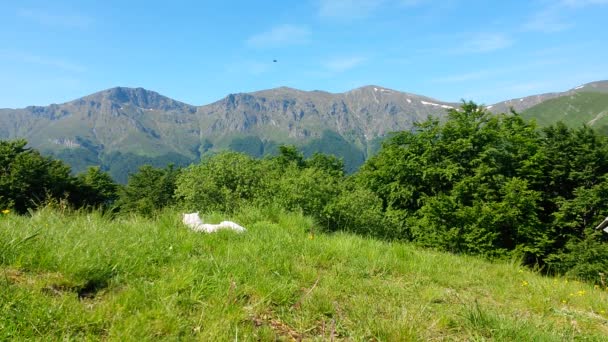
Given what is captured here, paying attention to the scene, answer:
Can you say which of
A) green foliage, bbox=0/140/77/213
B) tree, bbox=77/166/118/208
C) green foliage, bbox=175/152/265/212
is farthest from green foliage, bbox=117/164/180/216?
green foliage, bbox=175/152/265/212

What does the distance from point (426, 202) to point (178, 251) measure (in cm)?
2920

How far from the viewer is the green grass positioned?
3.27 m

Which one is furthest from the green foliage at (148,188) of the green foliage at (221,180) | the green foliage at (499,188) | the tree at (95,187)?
the green foliage at (499,188)

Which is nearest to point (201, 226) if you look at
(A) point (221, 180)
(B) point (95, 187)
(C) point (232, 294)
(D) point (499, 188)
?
(C) point (232, 294)

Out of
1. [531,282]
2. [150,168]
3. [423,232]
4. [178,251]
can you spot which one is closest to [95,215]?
[178,251]

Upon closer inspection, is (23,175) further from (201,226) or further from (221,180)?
(201,226)

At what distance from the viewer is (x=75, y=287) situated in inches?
149

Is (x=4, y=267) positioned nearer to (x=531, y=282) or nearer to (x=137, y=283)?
(x=137, y=283)

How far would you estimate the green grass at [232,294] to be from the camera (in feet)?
10.7

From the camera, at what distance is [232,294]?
3.97m

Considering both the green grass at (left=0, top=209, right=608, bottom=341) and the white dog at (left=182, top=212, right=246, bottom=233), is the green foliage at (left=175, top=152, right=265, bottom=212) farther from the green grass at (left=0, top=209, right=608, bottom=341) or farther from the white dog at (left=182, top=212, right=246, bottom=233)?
the green grass at (left=0, top=209, right=608, bottom=341)

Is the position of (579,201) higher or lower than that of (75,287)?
lower

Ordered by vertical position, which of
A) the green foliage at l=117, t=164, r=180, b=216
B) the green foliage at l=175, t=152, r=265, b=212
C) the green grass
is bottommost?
the green foliage at l=117, t=164, r=180, b=216

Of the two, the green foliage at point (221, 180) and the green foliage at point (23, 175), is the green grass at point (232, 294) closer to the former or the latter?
the green foliage at point (221, 180)
